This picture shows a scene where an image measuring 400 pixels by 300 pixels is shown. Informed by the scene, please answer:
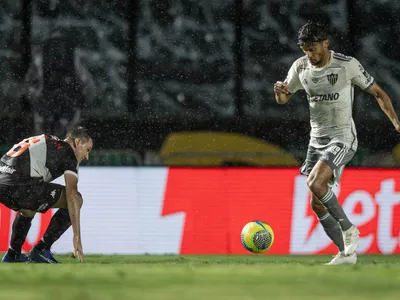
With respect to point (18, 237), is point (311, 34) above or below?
above

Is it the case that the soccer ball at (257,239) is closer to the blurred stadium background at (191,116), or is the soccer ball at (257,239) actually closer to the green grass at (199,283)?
the blurred stadium background at (191,116)

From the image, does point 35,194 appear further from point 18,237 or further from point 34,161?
point 18,237

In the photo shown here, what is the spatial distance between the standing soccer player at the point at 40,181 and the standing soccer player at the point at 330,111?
1620 mm

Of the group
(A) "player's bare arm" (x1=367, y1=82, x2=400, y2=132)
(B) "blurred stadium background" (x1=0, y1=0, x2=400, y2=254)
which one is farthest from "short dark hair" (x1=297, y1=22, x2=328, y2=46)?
(B) "blurred stadium background" (x1=0, y1=0, x2=400, y2=254)

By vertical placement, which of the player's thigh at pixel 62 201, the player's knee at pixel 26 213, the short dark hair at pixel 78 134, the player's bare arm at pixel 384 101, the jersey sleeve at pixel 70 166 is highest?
the player's bare arm at pixel 384 101

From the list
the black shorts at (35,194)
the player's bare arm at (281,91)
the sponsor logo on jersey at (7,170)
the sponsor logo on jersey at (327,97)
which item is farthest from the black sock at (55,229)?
the sponsor logo on jersey at (327,97)

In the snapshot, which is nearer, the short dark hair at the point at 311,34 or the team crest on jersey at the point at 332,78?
the short dark hair at the point at 311,34

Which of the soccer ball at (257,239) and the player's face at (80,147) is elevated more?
the player's face at (80,147)

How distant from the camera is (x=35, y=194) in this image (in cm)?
787

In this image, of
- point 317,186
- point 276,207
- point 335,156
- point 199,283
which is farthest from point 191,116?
point 199,283

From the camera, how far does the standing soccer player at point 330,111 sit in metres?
7.60

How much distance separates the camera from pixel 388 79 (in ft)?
46.1

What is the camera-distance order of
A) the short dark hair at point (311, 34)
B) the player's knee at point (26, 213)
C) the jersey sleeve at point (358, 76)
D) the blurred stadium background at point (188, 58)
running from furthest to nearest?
1. the blurred stadium background at point (188, 58)
2. the player's knee at point (26, 213)
3. the jersey sleeve at point (358, 76)
4. the short dark hair at point (311, 34)

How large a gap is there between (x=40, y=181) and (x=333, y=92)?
232 centimetres
